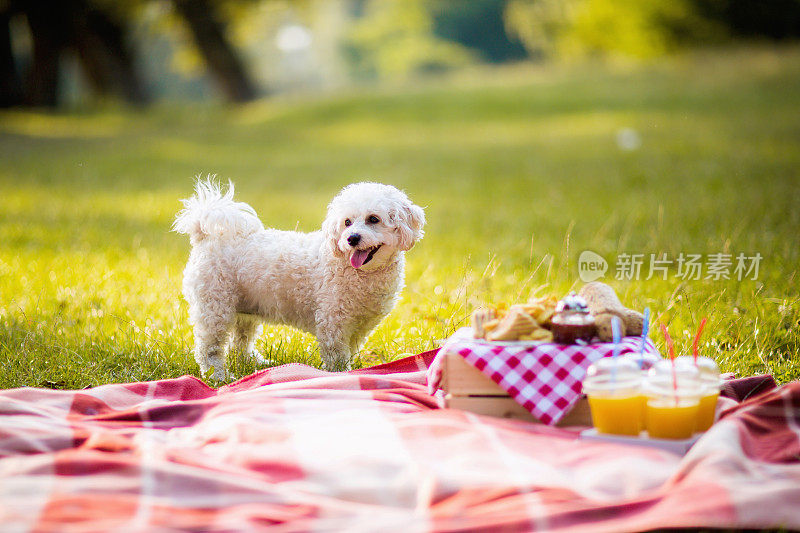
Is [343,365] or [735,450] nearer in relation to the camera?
[735,450]

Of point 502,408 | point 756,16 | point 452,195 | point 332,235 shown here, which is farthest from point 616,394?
point 756,16

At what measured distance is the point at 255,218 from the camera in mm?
4227

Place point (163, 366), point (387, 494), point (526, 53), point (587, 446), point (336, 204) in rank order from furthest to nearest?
point (526, 53) → point (163, 366) → point (336, 204) → point (587, 446) → point (387, 494)

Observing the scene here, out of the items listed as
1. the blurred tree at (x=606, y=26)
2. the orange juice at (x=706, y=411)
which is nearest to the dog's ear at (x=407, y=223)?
the orange juice at (x=706, y=411)

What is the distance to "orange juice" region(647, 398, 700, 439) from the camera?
8.99ft

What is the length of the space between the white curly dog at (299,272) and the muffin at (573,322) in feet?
3.09

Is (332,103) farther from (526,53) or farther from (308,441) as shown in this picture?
(526,53)

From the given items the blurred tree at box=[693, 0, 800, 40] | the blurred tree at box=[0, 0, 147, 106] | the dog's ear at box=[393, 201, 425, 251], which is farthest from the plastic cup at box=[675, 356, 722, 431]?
the blurred tree at box=[693, 0, 800, 40]

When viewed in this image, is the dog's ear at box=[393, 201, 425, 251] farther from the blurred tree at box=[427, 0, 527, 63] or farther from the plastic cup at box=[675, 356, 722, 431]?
the blurred tree at box=[427, 0, 527, 63]

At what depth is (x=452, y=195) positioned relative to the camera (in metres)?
11.0

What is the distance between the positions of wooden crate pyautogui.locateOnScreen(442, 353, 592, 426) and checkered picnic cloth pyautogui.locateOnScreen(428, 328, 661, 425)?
56 millimetres

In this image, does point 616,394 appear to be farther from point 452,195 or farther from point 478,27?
point 478,27

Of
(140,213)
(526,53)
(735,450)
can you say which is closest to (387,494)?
(735,450)

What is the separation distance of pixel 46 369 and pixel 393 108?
18.0 m
